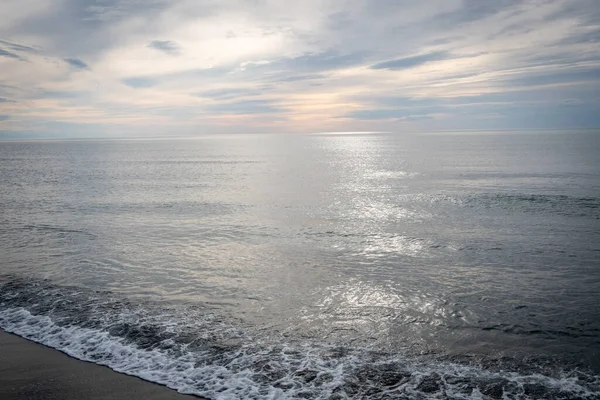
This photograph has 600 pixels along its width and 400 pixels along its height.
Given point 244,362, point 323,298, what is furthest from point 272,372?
point 323,298

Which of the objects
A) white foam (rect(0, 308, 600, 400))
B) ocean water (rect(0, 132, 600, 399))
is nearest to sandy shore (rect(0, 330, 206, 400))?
white foam (rect(0, 308, 600, 400))

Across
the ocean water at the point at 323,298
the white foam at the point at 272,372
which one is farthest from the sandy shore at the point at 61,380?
the ocean water at the point at 323,298

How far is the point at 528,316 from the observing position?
41.5 ft

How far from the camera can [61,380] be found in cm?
939

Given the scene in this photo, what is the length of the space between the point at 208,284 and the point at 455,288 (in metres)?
9.45

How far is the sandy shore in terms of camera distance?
28.9 feet

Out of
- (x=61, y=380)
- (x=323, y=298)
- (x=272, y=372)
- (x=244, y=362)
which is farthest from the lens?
(x=323, y=298)

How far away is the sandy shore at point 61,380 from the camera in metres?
8.80

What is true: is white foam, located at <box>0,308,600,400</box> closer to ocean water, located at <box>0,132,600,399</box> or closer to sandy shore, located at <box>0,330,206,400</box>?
ocean water, located at <box>0,132,600,399</box>

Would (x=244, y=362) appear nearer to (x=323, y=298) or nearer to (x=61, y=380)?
(x=61, y=380)

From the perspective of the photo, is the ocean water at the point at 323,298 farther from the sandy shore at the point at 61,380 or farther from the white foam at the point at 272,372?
the sandy shore at the point at 61,380

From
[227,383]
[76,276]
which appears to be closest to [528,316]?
[227,383]

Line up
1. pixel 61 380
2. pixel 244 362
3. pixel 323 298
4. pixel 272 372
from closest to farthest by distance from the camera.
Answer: pixel 61 380
pixel 272 372
pixel 244 362
pixel 323 298

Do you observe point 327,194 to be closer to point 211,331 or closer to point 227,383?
point 211,331
